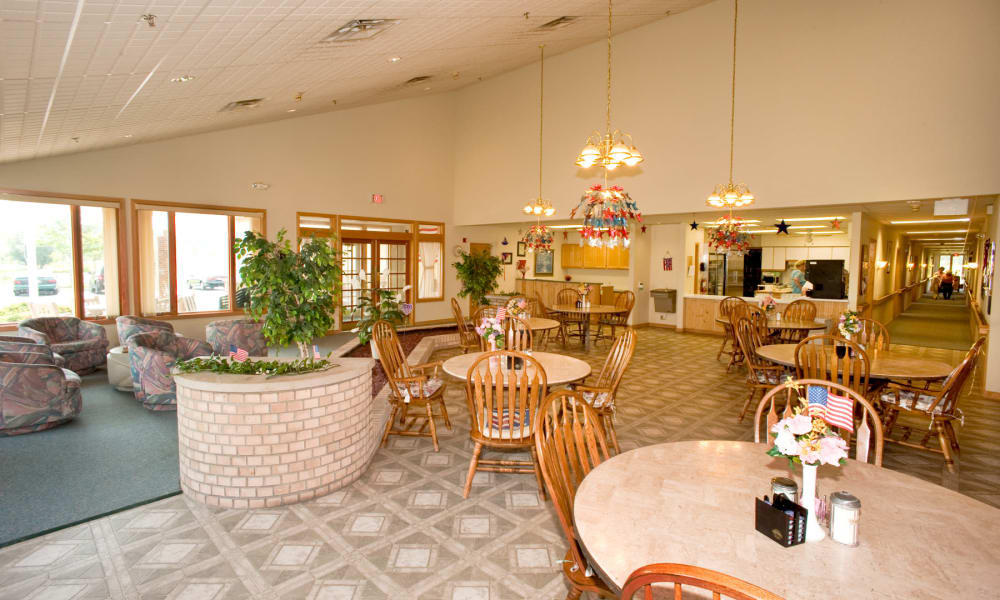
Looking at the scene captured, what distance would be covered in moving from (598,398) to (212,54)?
145 inches

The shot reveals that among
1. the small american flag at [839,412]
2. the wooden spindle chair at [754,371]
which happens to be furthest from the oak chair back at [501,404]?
the wooden spindle chair at [754,371]

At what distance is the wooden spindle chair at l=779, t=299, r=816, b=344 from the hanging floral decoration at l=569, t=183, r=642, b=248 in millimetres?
4836

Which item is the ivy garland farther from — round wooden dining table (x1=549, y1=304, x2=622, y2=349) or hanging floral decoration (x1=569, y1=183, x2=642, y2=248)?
round wooden dining table (x1=549, y1=304, x2=622, y2=349)

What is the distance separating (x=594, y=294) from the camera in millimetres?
12875

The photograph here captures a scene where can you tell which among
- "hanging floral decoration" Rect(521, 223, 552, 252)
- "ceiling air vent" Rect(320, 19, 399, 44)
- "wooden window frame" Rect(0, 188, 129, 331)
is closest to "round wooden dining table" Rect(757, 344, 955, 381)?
"ceiling air vent" Rect(320, 19, 399, 44)

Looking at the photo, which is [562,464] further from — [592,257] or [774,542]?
[592,257]

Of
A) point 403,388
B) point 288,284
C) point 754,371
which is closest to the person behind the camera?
point 288,284

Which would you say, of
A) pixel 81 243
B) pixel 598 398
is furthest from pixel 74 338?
pixel 598 398

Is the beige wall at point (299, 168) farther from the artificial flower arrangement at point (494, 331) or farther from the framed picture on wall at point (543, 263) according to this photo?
the artificial flower arrangement at point (494, 331)

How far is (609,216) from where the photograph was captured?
3.83 metres

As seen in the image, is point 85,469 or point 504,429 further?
point 85,469

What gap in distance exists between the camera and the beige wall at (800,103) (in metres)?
5.94

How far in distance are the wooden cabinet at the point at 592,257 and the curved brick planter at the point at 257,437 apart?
34.9 ft

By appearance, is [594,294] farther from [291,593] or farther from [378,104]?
[291,593]
